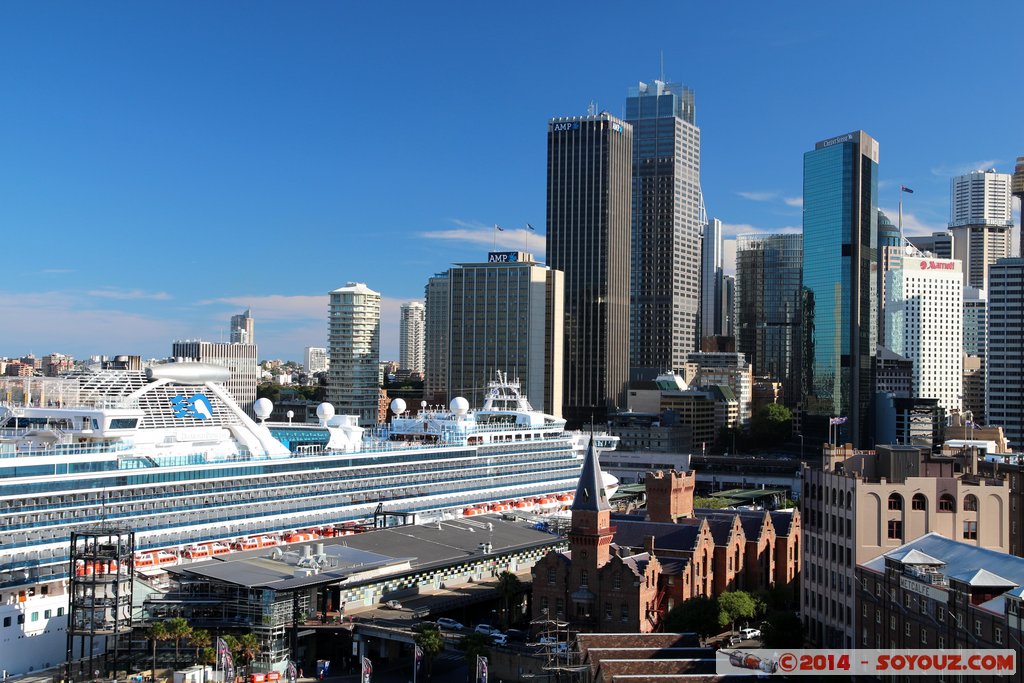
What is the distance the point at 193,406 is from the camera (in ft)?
276

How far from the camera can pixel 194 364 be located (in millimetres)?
85875

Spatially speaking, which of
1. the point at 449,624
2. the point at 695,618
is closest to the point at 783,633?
the point at 695,618

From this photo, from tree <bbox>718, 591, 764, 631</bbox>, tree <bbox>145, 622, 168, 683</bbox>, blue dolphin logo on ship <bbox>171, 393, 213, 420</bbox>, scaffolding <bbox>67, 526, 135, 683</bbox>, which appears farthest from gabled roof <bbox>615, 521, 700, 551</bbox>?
scaffolding <bbox>67, 526, 135, 683</bbox>

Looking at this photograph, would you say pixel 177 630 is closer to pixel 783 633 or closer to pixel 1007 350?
pixel 783 633

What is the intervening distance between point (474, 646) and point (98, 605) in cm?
2144

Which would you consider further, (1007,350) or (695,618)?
(1007,350)

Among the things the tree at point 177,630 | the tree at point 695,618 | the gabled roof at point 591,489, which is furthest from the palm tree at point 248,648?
the tree at point 695,618

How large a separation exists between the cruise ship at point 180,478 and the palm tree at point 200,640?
642 cm

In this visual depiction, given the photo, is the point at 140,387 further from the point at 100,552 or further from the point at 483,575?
the point at 483,575

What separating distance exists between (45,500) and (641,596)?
3739cm

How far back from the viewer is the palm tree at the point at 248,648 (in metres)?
64.9

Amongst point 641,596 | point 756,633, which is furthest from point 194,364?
point 756,633

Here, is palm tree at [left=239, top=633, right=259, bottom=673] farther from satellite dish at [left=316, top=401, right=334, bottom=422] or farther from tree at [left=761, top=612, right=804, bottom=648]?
satellite dish at [left=316, top=401, right=334, bottom=422]

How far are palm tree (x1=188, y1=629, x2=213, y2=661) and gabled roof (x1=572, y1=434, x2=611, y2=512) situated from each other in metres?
23.7
